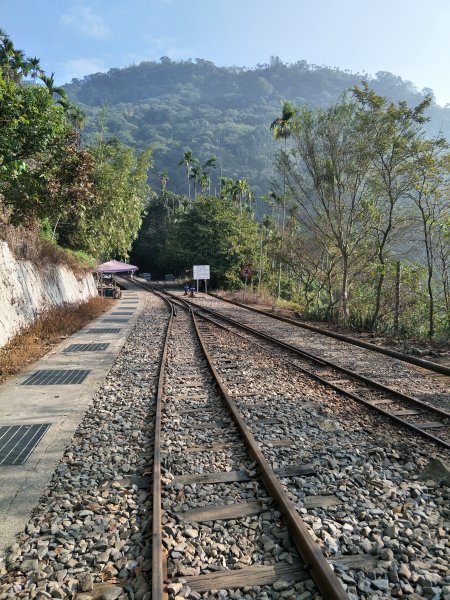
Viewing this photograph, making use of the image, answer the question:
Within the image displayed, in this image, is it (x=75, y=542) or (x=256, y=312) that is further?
(x=256, y=312)

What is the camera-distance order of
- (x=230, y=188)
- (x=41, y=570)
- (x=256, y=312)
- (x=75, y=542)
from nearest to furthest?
(x=41, y=570) → (x=75, y=542) → (x=256, y=312) → (x=230, y=188)

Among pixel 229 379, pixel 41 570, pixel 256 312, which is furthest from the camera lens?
pixel 256 312

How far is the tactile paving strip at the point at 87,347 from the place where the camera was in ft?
36.1

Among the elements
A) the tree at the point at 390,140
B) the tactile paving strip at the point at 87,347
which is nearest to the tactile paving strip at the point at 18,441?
the tactile paving strip at the point at 87,347

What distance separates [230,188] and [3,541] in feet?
202

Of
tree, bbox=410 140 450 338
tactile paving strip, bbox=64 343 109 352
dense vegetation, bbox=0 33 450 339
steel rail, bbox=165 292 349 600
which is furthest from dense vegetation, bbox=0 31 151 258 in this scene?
tree, bbox=410 140 450 338

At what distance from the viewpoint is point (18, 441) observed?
16.9 ft

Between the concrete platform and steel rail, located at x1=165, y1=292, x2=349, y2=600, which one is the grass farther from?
steel rail, located at x1=165, y1=292, x2=349, y2=600

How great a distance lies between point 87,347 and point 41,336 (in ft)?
5.00

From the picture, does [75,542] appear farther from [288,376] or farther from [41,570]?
[288,376]

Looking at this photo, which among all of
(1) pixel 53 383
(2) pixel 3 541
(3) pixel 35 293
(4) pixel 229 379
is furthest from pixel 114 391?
(3) pixel 35 293

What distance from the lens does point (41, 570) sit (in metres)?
2.94

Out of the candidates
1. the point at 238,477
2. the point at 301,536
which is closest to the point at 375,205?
the point at 238,477

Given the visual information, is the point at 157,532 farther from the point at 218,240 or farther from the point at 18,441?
the point at 218,240
